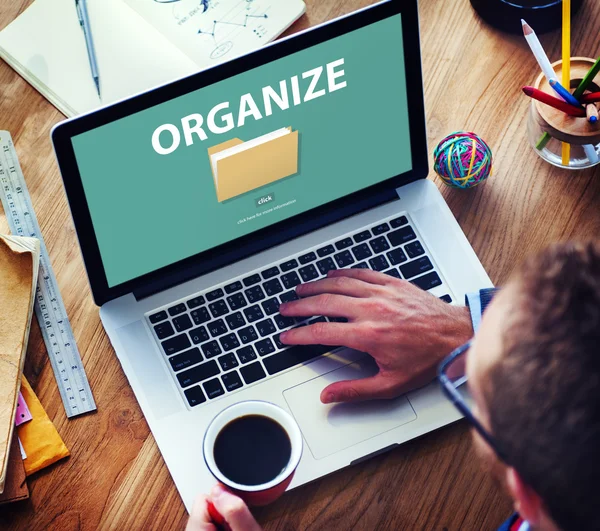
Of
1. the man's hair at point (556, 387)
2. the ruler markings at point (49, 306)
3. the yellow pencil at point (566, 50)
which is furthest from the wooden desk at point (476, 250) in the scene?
the man's hair at point (556, 387)

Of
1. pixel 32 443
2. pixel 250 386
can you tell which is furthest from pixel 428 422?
pixel 32 443

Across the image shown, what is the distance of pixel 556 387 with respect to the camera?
604mm

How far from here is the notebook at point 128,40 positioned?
1.14 meters

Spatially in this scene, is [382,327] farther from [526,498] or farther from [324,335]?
[526,498]

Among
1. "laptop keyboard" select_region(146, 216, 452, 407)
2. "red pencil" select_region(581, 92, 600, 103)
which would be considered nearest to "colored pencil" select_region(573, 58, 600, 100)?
"red pencil" select_region(581, 92, 600, 103)

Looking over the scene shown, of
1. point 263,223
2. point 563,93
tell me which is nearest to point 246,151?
point 263,223

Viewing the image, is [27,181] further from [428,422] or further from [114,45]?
[428,422]

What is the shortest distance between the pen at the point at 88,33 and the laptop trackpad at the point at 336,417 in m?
0.55

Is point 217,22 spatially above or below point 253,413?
above

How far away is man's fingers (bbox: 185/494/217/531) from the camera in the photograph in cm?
88

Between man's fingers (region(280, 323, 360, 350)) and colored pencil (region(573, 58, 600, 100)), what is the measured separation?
44 cm

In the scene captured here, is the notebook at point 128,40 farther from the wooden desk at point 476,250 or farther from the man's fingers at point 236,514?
the man's fingers at point 236,514

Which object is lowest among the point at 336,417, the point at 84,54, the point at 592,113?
the point at 336,417

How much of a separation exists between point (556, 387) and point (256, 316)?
50 cm
